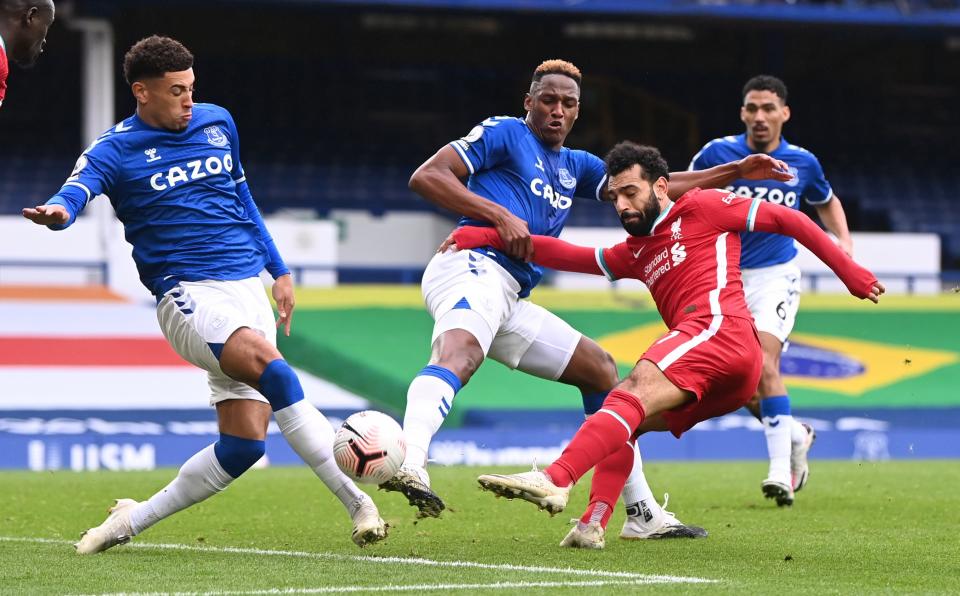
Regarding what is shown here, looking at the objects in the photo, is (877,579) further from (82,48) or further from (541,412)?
(82,48)

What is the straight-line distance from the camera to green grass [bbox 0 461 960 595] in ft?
18.7

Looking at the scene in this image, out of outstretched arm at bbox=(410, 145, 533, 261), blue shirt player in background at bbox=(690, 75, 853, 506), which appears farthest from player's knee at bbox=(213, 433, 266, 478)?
blue shirt player in background at bbox=(690, 75, 853, 506)

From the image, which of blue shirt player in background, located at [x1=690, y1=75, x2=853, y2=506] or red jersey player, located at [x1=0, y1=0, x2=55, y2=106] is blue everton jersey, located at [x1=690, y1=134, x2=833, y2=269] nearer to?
blue shirt player in background, located at [x1=690, y1=75, x2=853, y2=506]

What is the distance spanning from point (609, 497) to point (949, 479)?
18.2 ft

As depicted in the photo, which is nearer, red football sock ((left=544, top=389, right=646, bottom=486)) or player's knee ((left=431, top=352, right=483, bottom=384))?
red football sock ((left=544, top=389, right=646, bottom=486))

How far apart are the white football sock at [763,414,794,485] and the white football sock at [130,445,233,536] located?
4.01m

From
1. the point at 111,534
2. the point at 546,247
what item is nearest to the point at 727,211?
the point at 546,247

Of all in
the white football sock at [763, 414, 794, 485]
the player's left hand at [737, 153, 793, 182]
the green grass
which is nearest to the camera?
the green grass

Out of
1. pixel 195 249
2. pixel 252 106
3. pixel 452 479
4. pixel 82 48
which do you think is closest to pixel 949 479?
pixel 452 479

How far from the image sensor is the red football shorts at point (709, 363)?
656 centimetres

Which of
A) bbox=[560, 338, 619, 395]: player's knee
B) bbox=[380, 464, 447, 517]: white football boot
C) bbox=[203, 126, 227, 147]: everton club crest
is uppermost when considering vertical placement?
bbox=[203, 126, 227, 147]: everton club crest

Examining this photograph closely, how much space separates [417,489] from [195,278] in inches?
57.0

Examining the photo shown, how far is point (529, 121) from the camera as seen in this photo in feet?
25.1

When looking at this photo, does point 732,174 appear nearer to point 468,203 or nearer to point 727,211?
point 727,211
